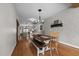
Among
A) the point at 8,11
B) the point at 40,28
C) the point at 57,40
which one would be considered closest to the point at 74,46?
the point at 57,40

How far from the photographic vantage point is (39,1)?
1.81 meters

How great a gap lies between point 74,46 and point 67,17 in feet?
1.72

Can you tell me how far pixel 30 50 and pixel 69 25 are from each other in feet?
2.70

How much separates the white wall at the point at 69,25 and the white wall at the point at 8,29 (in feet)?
2.09

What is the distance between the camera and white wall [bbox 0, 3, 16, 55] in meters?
1.67

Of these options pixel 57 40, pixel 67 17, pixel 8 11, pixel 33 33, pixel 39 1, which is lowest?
pixel 57 40

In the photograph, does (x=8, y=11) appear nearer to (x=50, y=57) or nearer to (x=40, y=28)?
(x=40, y=28)

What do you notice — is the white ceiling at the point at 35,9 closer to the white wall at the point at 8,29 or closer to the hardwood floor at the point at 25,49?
the white wall at the point at 8,29

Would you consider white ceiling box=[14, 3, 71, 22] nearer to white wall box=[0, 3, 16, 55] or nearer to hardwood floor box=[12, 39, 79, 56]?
white wall box=[0, 3, 16, 55]

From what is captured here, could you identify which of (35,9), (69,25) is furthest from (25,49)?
(69,25)

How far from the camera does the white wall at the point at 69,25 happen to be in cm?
185

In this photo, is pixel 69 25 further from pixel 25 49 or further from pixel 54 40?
pixel 25 49

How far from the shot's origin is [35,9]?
74.2 inches

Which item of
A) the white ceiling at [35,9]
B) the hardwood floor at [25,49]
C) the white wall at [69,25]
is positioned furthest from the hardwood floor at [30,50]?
the white ceiling at [35,9]
